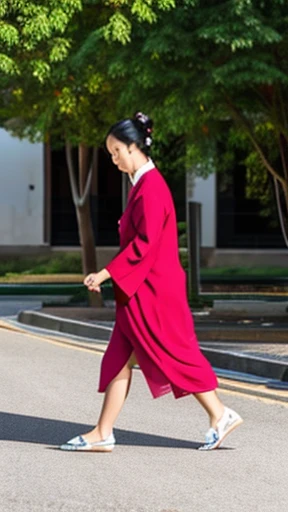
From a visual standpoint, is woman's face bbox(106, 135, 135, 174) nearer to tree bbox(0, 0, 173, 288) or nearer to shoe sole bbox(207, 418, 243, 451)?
shoe sole bbox(207, 418, 243, 451)

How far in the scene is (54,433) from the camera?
9500 millimetres

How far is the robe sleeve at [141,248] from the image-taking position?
8359mm

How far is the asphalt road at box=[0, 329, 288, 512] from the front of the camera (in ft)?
23.7

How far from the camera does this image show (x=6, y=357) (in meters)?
14.9

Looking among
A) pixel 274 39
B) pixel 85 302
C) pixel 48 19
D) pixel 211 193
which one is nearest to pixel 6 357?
pixel 48 19

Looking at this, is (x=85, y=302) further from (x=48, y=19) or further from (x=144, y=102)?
(x=48, y=19)

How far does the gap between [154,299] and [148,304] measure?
5cm

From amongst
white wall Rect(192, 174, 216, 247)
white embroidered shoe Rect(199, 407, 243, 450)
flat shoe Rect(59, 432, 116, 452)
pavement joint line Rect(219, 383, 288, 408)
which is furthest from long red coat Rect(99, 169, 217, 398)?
white wall Rect(192, 174, 216, 247)

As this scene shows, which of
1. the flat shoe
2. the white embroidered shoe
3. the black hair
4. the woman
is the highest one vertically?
the black hair

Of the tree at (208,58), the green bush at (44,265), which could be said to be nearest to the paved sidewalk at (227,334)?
the tree at (208,58)

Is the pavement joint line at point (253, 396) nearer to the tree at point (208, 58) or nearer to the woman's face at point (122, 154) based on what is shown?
the woman's face at point (122, 154)

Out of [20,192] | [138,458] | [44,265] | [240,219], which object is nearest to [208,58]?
[138,458]

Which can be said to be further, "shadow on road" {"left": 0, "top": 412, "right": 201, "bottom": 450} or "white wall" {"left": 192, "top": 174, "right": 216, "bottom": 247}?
"white wall" {"left": 192, "top": 174, "right": 216, "bottom": 247}

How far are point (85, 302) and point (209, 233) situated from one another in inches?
682
